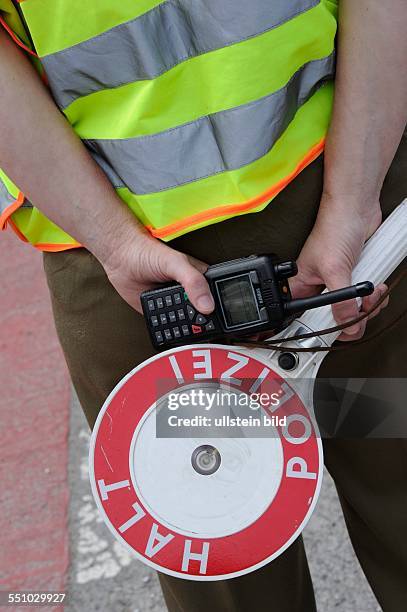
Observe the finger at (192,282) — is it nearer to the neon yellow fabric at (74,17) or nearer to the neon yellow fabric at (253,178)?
the neon yellow fabric at (253,178)

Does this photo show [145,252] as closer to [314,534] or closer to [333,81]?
[333,81]

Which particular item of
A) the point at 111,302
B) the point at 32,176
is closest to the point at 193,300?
the point at 111,302

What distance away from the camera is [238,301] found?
1.43 metres

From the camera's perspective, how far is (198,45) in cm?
136

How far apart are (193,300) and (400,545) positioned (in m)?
0.65

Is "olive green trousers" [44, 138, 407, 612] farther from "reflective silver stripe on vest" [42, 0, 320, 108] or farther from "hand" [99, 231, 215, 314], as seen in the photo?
"reflective silver stripe on vest" [42, 0, 320, 108]

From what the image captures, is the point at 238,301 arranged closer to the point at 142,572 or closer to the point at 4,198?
the point at 4,198

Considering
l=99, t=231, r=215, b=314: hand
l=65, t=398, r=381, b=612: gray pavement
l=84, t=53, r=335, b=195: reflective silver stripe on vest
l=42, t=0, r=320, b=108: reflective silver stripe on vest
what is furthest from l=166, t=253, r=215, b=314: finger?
l=65, t=398, r=381, b=612: gray pavement

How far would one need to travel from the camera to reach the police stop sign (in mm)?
1449

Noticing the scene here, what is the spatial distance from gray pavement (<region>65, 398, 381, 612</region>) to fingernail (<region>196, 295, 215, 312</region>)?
131 centimetres

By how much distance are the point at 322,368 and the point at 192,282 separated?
0.30 meters

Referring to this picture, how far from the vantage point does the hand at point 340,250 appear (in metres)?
1.44

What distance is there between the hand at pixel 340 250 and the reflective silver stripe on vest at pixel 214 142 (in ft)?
0.49

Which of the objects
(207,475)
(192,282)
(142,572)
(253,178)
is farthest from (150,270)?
(142,572)
